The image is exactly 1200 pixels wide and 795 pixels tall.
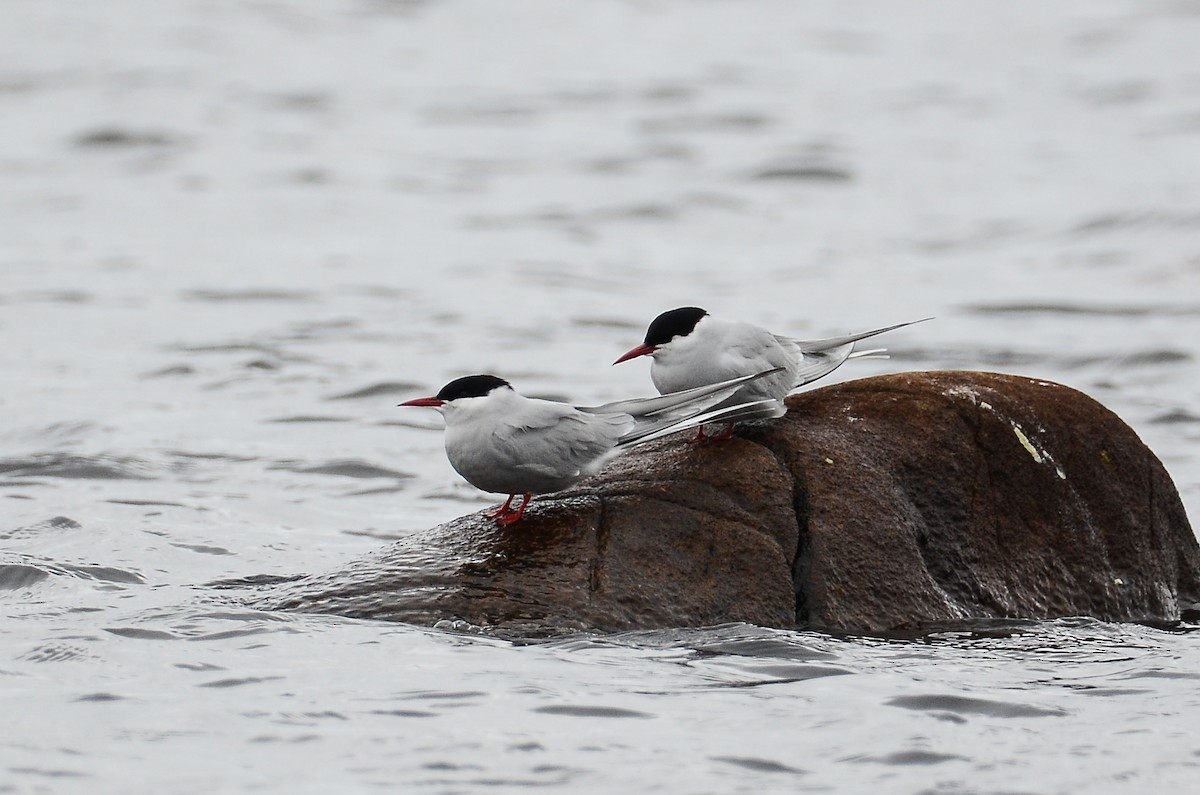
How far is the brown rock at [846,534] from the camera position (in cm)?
604

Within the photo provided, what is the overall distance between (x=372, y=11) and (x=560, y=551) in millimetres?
29630

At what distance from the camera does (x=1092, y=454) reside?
6.79m

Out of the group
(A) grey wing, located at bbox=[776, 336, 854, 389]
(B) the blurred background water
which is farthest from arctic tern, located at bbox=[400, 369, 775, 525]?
(B) the blurred background water

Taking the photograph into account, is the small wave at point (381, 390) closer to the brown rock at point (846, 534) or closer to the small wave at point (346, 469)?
the small wave at point (346, 469)

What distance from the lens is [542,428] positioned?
5.92 meters

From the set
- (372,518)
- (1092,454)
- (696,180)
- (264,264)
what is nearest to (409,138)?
(696,180)

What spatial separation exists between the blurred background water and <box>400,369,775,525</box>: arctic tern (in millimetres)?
675

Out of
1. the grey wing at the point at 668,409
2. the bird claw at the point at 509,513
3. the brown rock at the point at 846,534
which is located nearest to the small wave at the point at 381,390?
the brown rock at the point at 846,534

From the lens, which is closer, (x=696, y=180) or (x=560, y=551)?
(x=560, y=551)

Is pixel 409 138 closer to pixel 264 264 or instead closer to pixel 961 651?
pixel 264 264

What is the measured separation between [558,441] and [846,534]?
4.10 ft

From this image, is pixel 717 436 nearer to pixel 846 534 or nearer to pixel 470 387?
pixel 846 534

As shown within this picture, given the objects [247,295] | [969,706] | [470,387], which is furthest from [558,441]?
[247,295]

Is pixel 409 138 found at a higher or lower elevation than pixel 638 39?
lower
